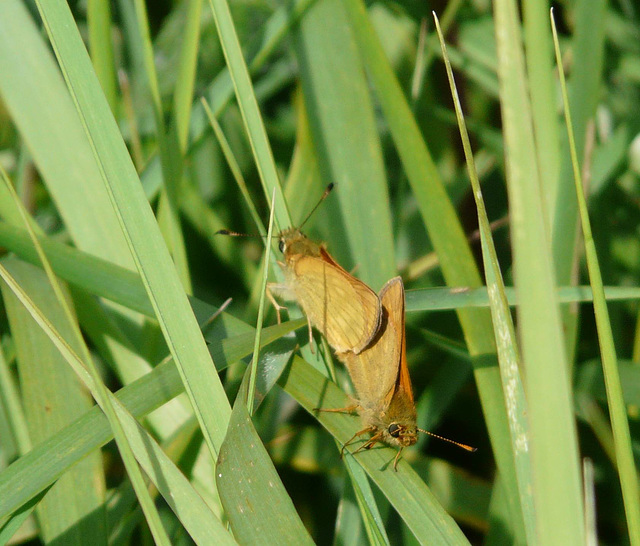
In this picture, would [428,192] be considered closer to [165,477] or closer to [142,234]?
[142,234]

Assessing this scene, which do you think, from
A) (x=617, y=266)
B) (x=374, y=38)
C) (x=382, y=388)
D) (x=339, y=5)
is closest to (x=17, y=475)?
(x=382, y=388)

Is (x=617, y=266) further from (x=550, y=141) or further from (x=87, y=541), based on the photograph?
(x=87, y=541)

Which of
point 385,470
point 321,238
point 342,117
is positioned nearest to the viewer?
point 385,470

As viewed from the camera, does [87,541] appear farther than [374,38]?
No

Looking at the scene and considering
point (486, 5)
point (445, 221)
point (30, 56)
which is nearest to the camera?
point (445, 221)

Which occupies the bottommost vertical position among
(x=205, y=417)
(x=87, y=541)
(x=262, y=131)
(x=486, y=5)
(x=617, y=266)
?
(x=617, y=266)

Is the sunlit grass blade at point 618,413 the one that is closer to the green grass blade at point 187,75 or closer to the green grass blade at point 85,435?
the green grass blade at point 85,435

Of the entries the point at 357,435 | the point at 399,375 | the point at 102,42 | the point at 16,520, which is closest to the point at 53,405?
the point at 16,520
